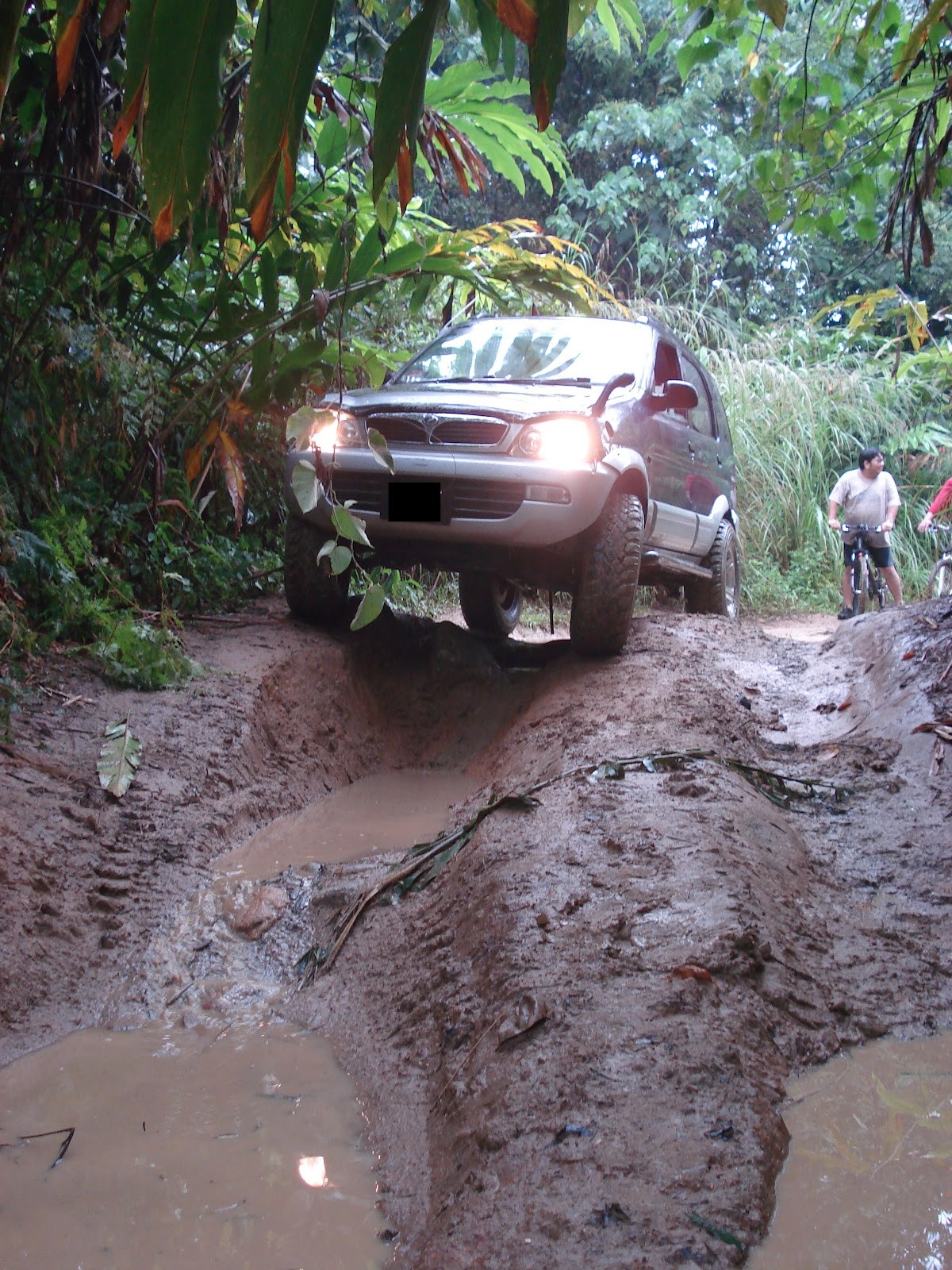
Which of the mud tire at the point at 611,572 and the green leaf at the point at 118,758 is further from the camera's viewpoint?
the mud tire at the point at 611,572

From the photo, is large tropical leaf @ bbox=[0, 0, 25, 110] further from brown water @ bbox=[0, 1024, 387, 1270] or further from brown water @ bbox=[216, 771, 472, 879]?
brown water @ bbox=[216, 771, 472, 879]

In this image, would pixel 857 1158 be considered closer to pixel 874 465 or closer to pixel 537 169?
pixel 537 169

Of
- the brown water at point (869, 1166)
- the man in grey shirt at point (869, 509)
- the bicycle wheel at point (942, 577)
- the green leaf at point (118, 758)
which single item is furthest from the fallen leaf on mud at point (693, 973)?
the man in grey shirt at point (869, 509)

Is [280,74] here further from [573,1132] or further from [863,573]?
[863,573]

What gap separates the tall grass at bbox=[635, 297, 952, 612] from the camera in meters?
11.5

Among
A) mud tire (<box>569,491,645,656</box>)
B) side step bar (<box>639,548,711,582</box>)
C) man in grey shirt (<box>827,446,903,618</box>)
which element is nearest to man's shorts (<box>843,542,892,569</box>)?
man in grey shirt (<box>827,446,903,618</box>)

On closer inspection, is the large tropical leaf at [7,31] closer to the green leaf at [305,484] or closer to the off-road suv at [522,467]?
the green leaf at [305,484]

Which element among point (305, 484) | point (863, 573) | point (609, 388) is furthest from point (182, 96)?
point (863, 573)

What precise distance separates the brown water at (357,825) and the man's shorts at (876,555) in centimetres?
570

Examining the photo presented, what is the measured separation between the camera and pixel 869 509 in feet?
30.5

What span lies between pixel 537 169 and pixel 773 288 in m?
13.5

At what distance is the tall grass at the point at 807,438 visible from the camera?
1147cm

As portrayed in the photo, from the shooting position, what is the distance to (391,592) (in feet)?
24.5

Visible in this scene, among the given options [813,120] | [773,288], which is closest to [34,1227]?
[813,120]
